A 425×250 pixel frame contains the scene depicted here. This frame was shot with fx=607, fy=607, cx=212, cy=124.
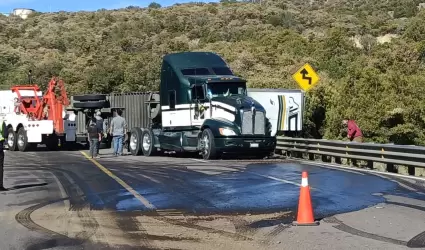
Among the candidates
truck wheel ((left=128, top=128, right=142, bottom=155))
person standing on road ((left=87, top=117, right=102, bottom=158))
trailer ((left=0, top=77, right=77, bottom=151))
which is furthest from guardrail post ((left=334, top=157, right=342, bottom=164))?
trailer ((left=0, top=77, right=77, bottom=151))

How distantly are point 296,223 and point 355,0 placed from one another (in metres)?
92.3

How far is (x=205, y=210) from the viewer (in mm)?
10344

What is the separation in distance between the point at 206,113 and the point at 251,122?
1.67 metres

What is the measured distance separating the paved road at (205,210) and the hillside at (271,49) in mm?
10281

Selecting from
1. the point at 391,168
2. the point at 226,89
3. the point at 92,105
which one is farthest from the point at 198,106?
the point at 92,105

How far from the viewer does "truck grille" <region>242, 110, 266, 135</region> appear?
66.8 feet

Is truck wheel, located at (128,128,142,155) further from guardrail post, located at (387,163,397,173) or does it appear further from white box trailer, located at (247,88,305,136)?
guardrail post, located at (387,163,397,173)

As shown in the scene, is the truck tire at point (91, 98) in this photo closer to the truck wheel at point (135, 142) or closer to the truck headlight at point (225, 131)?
the truck wheel at point (135, 142)

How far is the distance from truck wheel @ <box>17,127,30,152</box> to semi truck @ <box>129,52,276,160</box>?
629cm

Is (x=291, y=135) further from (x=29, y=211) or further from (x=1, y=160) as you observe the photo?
(x=29, y=211)

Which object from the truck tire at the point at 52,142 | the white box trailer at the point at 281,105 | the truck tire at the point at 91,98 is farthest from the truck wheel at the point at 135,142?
the white box trailer at the point at 281,105

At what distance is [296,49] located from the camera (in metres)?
53.2

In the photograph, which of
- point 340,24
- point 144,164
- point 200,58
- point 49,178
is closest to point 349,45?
point 340,24

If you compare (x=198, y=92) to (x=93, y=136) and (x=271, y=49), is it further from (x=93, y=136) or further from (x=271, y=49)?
(x=271, y=49)
